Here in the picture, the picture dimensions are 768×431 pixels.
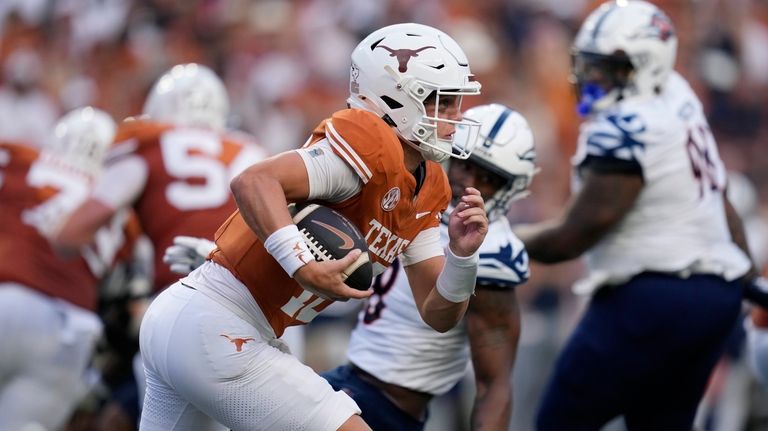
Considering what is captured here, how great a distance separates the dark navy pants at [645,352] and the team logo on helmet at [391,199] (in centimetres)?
166

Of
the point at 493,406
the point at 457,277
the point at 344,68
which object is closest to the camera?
the point at 457,277

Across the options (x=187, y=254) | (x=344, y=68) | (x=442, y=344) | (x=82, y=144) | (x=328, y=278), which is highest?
(x=328, y=278)

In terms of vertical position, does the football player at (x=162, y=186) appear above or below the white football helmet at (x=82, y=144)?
above

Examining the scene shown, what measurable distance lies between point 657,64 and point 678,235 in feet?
2.33

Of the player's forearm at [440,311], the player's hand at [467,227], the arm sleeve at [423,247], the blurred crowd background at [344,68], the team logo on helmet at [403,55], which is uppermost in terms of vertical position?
the team logo on helmet at [403,55]

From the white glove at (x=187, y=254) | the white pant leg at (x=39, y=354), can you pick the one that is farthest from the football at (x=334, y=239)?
the white pant leg at (x=39, y=354)

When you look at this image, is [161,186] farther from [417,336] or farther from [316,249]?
[316,249]

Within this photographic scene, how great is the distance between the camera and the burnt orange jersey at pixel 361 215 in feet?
11.8

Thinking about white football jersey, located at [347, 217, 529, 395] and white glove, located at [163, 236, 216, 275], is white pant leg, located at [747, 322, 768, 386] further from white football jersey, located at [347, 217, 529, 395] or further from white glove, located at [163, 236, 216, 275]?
white glove, located at [163, 236, 216, 275]

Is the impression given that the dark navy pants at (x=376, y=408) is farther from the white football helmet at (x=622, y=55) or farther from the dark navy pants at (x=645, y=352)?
the white football helmet at (x=622, y=55)

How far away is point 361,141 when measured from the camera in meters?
3.59

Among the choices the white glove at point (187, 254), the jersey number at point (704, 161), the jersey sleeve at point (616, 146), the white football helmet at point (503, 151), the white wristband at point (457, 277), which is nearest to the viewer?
the white wristband at point (457, 277)

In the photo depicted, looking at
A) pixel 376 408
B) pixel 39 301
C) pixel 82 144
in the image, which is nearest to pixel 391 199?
pixel 376 408

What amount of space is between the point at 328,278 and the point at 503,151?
4.34ft
